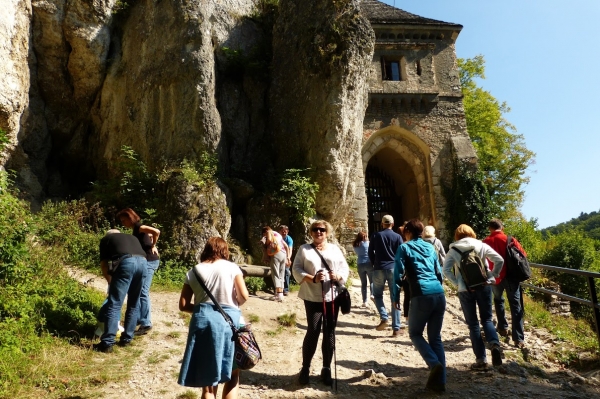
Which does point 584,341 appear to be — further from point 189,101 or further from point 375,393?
point 189,101

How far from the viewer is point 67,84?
12.6 meters

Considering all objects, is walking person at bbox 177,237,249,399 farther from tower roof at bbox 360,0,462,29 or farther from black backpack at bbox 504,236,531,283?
tower roof at bbox 360,0,462,29

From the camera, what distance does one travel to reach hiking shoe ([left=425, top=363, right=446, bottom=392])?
13.2 feet

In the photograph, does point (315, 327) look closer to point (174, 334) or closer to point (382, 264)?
point (174, 334)

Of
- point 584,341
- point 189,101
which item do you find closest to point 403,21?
point 189,101

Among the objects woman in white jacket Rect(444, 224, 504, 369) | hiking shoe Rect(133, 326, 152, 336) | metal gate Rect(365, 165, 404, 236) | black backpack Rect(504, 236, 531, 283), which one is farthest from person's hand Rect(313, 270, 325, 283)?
metal gate Rect(365, 165, 404, 236)

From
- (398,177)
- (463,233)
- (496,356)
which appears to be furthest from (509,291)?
(398,177)

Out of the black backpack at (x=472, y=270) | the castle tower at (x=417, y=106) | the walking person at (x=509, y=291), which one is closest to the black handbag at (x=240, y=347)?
the black backpack at (x=472, y=270)

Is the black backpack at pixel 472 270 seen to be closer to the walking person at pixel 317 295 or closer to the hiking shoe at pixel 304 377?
the walking person at pixel 317 295

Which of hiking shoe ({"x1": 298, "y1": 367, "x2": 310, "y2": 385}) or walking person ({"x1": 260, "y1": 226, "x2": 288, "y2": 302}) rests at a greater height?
walking person ({"x1": 260, "y1": 226, "x2": 288, "y2": 302})

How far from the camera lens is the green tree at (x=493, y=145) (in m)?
23.9

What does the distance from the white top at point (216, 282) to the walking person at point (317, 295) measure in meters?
0.96

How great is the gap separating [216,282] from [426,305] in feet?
7.22

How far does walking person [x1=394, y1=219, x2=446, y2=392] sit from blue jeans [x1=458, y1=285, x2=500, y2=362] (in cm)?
66
